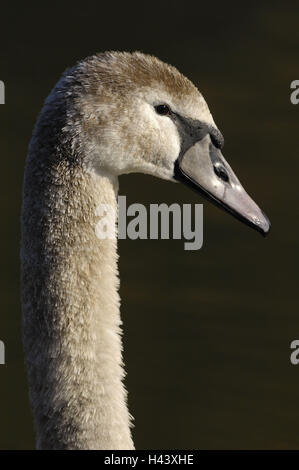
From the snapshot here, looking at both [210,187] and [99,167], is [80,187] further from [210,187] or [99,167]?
[210,187]

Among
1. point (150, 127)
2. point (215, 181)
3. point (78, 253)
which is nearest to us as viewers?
point (78, 253)

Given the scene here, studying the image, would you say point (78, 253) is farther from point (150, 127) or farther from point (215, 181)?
point (215, 181)

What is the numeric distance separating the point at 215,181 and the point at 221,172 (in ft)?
0.11

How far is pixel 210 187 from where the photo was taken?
3.72 metres

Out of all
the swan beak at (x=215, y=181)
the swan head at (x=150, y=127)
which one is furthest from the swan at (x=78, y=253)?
the swan beak at (x=215, y=181)

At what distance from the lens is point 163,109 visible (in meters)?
3.55

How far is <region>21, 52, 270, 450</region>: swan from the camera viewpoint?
3359mm

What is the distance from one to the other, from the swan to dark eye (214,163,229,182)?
1.14 feet

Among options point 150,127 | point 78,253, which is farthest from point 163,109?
point 78,253

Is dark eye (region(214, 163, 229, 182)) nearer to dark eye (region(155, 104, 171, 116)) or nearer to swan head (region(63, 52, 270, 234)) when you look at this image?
swan head (region(63, 52, 270, 234))
